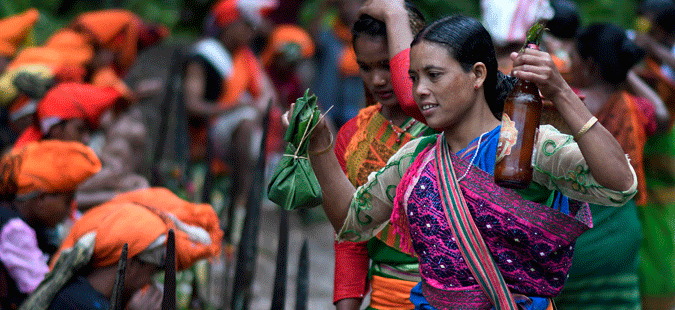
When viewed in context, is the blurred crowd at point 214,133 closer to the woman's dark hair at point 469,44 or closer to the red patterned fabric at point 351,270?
the red patterned fabric at point 351,270

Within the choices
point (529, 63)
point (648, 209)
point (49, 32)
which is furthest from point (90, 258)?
point (49, 32)

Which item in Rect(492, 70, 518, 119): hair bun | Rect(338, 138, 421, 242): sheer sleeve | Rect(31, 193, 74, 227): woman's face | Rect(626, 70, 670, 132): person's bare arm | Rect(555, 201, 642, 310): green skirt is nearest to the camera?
Rect(492, 70, 518, 119): hair bun

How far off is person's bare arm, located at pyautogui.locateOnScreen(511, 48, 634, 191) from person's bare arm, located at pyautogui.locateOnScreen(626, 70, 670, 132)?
8.83 ft

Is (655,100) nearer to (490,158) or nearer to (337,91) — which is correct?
(490,158)

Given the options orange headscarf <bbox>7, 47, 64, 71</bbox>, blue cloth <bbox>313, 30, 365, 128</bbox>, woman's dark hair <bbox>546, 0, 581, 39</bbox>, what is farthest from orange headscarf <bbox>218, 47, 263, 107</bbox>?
woman's dark hair <bbox>546, 0, 581, 39</bbox>

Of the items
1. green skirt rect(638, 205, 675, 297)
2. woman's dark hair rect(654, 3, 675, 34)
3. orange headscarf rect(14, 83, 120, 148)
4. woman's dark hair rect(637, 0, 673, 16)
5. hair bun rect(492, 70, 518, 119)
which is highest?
woman's dark hair rect(637, 0, 673, 16)

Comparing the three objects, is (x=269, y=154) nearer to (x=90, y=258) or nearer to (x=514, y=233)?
(x=90, y=258)

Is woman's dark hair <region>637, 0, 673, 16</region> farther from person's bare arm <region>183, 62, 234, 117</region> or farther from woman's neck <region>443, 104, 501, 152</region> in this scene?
woman's neck <region>443, 104, 501, 152</region>

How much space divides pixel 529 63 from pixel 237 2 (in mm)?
5365

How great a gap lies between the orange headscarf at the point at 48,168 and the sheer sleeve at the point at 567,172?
241cm

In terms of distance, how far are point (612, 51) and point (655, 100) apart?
28.3 inches

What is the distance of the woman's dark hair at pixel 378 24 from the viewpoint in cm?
270

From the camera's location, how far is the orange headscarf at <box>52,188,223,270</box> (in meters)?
2.96

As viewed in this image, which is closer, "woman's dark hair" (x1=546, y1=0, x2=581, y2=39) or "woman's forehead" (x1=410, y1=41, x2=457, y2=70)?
"woman's forehead" (x1=410, y1=41, x2=457, y2=70)
